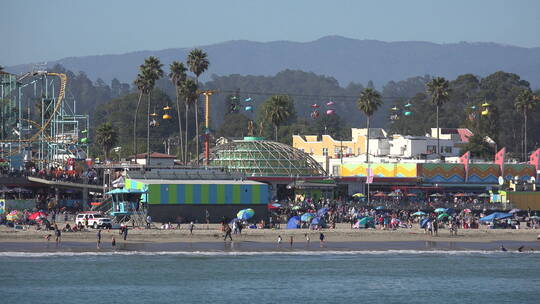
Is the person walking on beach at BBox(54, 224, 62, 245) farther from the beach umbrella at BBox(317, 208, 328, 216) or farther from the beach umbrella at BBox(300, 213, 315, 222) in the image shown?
the beach umbrella at BBox(317, 208, 328, 216)

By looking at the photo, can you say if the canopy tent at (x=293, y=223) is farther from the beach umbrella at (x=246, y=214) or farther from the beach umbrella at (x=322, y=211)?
the beach umbrella at (x=322, y=211)

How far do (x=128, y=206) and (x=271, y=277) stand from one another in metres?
24.2

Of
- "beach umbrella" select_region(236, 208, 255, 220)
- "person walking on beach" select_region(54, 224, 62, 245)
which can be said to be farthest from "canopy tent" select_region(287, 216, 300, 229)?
"person walking on beach" select_region(54, 224, 62, 245)

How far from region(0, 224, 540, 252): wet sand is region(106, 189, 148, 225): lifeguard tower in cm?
379

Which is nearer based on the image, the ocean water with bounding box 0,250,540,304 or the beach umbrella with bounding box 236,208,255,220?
the ocean water with bounding box 0,250,540,304

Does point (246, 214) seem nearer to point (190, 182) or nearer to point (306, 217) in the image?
point (306, 217)

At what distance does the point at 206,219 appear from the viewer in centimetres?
8644

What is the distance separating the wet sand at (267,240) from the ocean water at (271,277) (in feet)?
8.63

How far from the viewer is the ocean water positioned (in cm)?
5775

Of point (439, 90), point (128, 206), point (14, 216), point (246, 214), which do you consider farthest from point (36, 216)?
point (439, 90)

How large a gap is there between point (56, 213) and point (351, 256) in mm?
29104

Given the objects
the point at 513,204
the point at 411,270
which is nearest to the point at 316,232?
the point at 411,270

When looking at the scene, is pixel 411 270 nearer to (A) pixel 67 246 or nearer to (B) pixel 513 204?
(A) pixel 67 246

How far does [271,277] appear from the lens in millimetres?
64062
